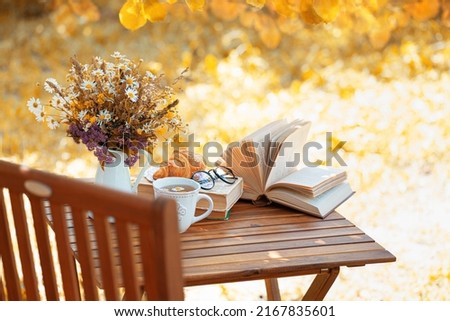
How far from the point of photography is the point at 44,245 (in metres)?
1.15

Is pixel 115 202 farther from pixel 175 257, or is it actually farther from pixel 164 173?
pixel 164 173

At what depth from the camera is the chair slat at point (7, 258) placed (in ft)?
3.86

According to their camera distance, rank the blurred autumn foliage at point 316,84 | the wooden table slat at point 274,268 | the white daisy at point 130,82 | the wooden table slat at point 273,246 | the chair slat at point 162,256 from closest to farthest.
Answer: the chair slat at point 162,256
the wooden table slat at point 274,268
the wooden table slat at point 273,246
the white daisy at point 130,82
the blurred autumn foliage at point 316,84

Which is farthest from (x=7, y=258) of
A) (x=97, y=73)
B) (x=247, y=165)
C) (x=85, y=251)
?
(x=247, y=165)

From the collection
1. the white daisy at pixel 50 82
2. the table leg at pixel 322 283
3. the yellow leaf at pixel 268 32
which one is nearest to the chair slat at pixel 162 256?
the table leg at pixel 322 283

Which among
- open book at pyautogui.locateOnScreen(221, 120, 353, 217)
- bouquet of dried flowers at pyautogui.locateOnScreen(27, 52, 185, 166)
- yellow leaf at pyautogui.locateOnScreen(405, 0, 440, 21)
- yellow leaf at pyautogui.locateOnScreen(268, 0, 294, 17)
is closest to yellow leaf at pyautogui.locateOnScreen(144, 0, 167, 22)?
bouquet of dried flowers at pyautogui.locateOnScreen(27, 52, 185, 166)

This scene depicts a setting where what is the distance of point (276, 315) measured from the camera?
4.45ft

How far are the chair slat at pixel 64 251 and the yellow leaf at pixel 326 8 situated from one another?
1.11 metres

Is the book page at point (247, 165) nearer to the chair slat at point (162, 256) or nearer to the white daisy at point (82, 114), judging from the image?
the white daisy at point (82, 114)

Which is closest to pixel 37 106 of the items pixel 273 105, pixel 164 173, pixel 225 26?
pixel 164 173

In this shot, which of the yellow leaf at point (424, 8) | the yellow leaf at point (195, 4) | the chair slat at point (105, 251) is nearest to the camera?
the chair slat at point (105, 251)

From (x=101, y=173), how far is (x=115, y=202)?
2.84 feet

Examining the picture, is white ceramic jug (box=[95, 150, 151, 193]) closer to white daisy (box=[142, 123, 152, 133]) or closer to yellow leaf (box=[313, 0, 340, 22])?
white daisy (box=[142, 123, 152, 133])

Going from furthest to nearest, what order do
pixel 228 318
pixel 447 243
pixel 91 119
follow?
pixel 447 243 < pixel 91 119 < pixel 228 318
